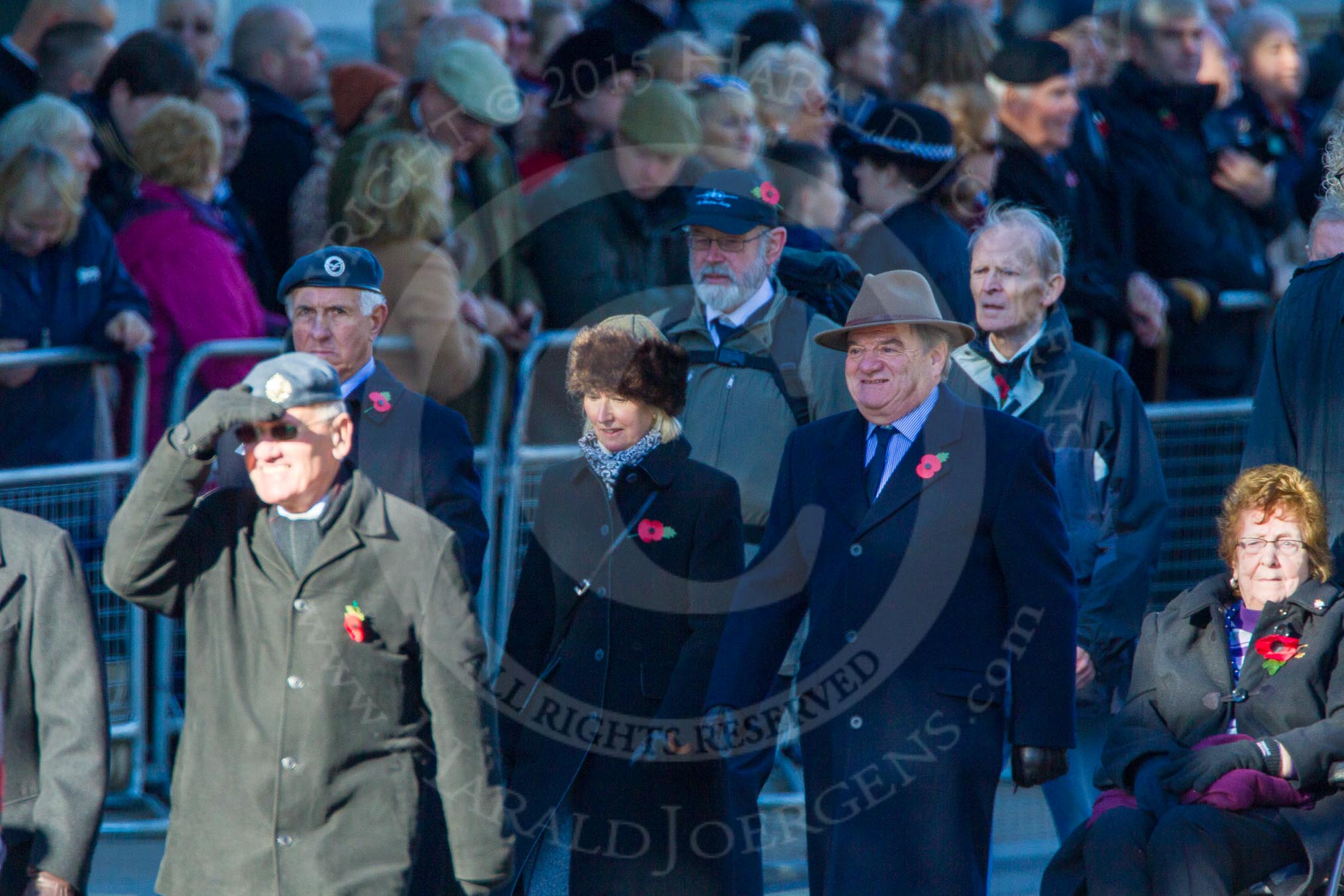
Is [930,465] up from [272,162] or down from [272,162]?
down

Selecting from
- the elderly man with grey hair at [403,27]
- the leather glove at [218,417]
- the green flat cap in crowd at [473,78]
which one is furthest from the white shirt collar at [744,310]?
the elderly man with grey hair at [403,27]

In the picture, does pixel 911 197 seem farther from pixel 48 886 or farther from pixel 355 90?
pixel 48 886

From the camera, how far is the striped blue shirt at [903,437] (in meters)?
5.17

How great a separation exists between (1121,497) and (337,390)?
2.64m

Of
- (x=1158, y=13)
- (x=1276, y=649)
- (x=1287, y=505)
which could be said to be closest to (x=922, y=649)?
(x=1276, y=649)

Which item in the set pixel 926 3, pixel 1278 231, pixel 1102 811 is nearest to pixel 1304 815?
pixel 1102 811

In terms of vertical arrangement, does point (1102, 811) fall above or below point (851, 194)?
below

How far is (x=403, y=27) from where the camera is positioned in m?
9.14

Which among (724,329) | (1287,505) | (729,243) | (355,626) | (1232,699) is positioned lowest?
(1232,699)

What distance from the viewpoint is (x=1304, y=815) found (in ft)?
16.5

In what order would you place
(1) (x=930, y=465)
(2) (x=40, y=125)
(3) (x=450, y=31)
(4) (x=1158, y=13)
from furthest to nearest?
(4) (x=1158, y=13), (3) (x=450, y=31), (2) (x=40, y=125), (1) (x=930, y=465)

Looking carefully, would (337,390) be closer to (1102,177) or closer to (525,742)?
(525,742)

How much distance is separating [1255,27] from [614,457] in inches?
263

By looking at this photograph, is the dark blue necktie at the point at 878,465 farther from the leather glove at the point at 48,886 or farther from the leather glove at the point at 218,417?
the leather glove at the point at 48,886
